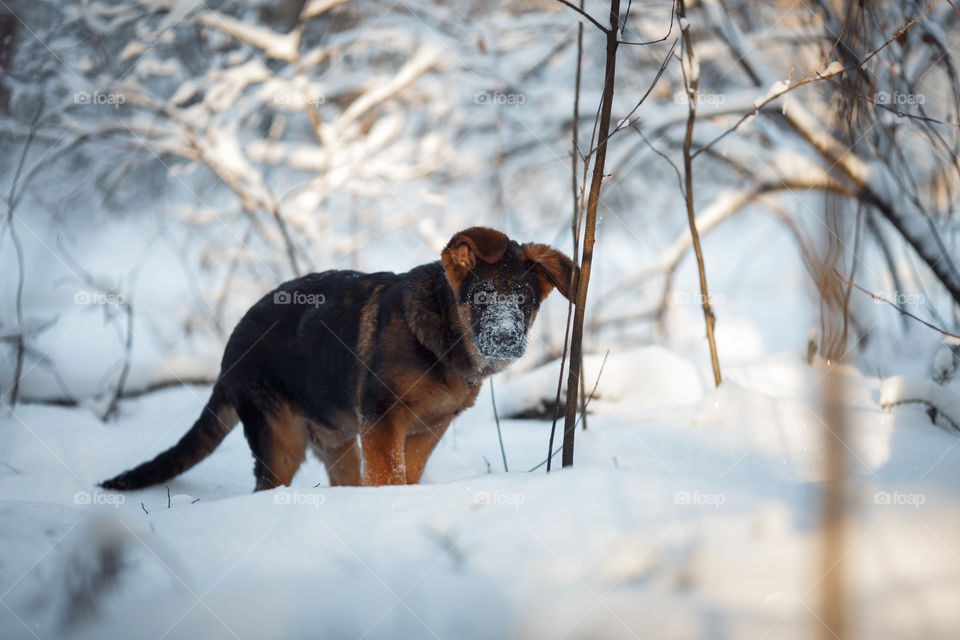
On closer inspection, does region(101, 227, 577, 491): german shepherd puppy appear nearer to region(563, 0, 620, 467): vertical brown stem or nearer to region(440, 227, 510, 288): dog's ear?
region(440, 227, 510, 288): dog's ear

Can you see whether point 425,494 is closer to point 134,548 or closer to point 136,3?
point 134,548

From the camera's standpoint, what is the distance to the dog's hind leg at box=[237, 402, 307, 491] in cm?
395

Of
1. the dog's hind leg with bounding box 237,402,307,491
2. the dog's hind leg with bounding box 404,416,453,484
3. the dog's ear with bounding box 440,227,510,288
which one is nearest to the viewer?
the dog's ear with bounding box 440,227,510,288

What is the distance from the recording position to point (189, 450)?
4.06 metres

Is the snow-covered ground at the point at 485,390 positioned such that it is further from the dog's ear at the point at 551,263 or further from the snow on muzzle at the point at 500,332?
the snow on muzzle at the point at 500,332

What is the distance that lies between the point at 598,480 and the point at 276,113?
10648 millimetres

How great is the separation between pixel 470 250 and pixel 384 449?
1178 mm

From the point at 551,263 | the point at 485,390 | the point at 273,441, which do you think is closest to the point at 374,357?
the point at 273,441

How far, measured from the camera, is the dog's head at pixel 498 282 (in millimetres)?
3410

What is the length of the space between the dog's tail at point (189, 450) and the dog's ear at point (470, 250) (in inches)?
68.1

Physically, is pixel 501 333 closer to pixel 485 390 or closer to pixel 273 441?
pixel 273 441

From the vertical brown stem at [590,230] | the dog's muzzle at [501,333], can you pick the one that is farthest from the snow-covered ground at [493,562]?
the dog's muzzle at [501,333]

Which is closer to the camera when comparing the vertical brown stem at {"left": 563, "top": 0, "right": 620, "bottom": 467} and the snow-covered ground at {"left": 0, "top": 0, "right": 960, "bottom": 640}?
the snow-covered ground at {"left": 0, "top": 0, "right": 960, "bottom": 640}

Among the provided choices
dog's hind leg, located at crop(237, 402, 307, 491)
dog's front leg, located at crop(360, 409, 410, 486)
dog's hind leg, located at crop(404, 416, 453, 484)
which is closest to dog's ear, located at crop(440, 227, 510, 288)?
dog's front leg, located at crop(360, 409, 410, 486)
